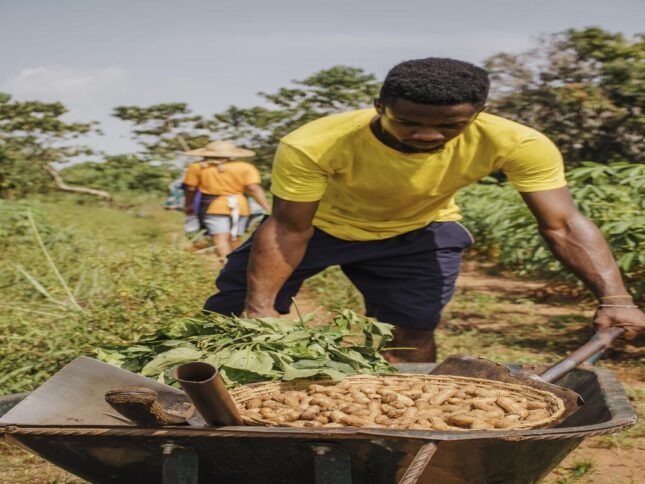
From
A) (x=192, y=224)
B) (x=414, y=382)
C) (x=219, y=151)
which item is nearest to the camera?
(x=414, y=382)

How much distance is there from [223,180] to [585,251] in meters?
5.26

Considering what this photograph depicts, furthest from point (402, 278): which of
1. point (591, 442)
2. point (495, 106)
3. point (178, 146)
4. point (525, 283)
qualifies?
point (178, 146)

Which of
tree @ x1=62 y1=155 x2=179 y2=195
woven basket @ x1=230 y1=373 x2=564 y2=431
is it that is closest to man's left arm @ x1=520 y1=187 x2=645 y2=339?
woven basket @ x1=230 y1=373 x2=564 y2=431

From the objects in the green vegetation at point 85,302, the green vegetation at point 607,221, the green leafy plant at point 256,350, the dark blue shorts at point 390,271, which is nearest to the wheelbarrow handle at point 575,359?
the green leafy plant at point 256,350

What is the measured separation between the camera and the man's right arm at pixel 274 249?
288cm

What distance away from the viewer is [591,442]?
3275 mm

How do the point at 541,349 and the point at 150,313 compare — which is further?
the point at 541,349

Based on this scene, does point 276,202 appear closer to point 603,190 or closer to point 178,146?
point 603,190

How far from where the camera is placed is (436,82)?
2.50 m

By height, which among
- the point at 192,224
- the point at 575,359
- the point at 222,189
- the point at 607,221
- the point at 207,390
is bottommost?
the point at 192,224

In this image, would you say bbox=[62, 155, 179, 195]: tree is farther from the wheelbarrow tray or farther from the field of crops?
the wheelbarrow tray

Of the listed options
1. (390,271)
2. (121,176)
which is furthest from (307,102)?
→ (390,271)

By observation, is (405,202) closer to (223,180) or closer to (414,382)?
(414,382)

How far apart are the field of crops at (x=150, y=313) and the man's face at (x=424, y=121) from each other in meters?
1.10
